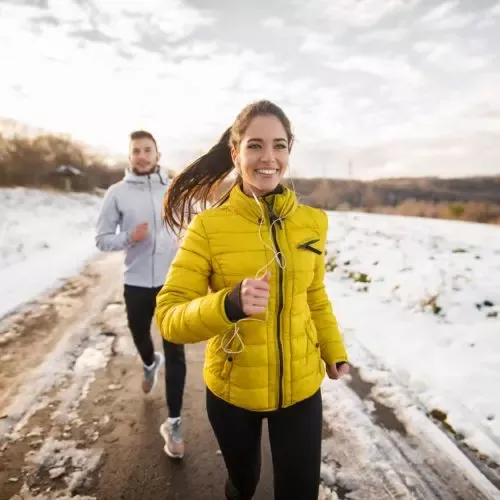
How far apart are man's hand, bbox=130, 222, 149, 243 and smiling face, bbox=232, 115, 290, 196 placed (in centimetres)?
149

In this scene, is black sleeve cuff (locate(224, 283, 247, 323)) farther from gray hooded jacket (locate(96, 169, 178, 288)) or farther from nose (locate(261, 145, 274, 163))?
gray hooded jacket (locate(96, 169, 178, 288))

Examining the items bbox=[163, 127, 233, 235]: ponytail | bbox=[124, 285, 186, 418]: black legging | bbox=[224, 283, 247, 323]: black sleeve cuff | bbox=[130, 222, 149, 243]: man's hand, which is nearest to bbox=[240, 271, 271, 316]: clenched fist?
bbox=[224, 283, 247, 323]: black sleeve cuff

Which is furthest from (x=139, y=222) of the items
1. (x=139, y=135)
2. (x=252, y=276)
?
(x=252, y=276)

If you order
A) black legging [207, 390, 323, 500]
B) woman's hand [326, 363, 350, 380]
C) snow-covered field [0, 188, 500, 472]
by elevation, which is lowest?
snow-covered field [0, 188, 500, 472]

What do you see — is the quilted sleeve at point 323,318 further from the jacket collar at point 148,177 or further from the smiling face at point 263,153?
the jacket collar at point 148,177

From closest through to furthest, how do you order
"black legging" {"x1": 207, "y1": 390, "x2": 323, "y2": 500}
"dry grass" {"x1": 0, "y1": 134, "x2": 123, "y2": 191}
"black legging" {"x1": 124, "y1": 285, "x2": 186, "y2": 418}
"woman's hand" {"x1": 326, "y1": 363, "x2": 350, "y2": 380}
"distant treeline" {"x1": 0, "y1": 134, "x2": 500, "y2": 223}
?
"black legging" {"x1": 207, "y1": 390, "x2": 323, "y2": 500}, "woman's hand" {"x1": 326, "y1": 363, "x2": 350, "y2": 380}, "black legging" {"x1": 124, "y1": 285, "x2": 186, "y2": 418}, "distant treeline" {"x1": 0, "y1": 134, "x2": 500, "y2": 223}, "dry grass" {"x1": 0, "y1": 134, "x2": 123, "y2": 191}

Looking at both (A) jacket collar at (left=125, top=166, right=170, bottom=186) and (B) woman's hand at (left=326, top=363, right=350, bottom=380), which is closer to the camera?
(B) woman's hand at (left=326, top=363, right=350, bottom=380)

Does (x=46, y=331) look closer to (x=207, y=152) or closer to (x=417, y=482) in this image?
(x=207, y=152)

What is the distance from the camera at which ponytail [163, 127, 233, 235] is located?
227 cm

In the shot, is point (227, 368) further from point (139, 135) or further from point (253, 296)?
point (139, 135)

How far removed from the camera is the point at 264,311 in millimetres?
1634

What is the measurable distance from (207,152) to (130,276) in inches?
56.8

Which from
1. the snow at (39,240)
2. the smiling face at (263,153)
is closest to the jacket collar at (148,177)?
the smiling face at (263,153)

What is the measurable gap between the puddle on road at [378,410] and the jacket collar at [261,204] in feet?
7.50
